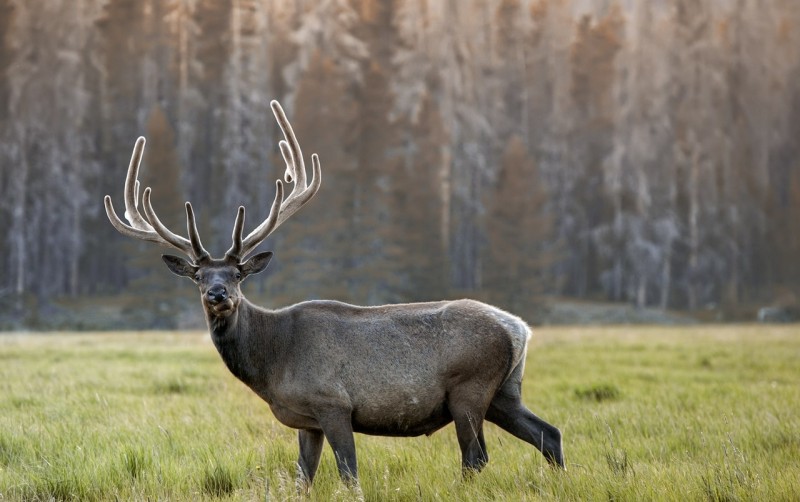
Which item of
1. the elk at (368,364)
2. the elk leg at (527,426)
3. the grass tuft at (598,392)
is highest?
the elk at (368,364)

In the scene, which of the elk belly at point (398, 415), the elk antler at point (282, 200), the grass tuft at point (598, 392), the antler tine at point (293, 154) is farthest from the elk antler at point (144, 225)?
the grass tuft at point (598, 392)

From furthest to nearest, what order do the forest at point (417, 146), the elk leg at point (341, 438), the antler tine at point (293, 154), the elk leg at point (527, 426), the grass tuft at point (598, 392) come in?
the forest at point (417, 146) < the grass tuft at point (598, 392) < the antler tine at point (293, 154) < the elk leg at point (527, 426) < the elk leg at point (341, 438)

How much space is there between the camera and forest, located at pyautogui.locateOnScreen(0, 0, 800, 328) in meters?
36.8

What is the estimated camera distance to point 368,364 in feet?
18.5

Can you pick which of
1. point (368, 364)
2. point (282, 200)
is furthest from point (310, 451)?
point (282, 200)

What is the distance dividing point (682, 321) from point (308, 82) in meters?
21.4

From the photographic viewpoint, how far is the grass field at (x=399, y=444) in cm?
494

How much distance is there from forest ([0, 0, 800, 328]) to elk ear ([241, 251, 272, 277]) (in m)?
27.7

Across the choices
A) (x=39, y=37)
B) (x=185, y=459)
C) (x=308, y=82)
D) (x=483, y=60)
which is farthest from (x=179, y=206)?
(x=185, y=459)

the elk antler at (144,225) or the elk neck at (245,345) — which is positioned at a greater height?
the elk antler at (144,225)

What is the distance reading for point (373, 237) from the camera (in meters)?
36.2

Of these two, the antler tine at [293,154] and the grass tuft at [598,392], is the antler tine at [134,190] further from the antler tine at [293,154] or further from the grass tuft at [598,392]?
the grass tuft at [598,392]

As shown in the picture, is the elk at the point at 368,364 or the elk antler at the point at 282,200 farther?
the elk antler at the point at 282,200

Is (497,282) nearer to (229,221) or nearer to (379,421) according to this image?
(229,221)
